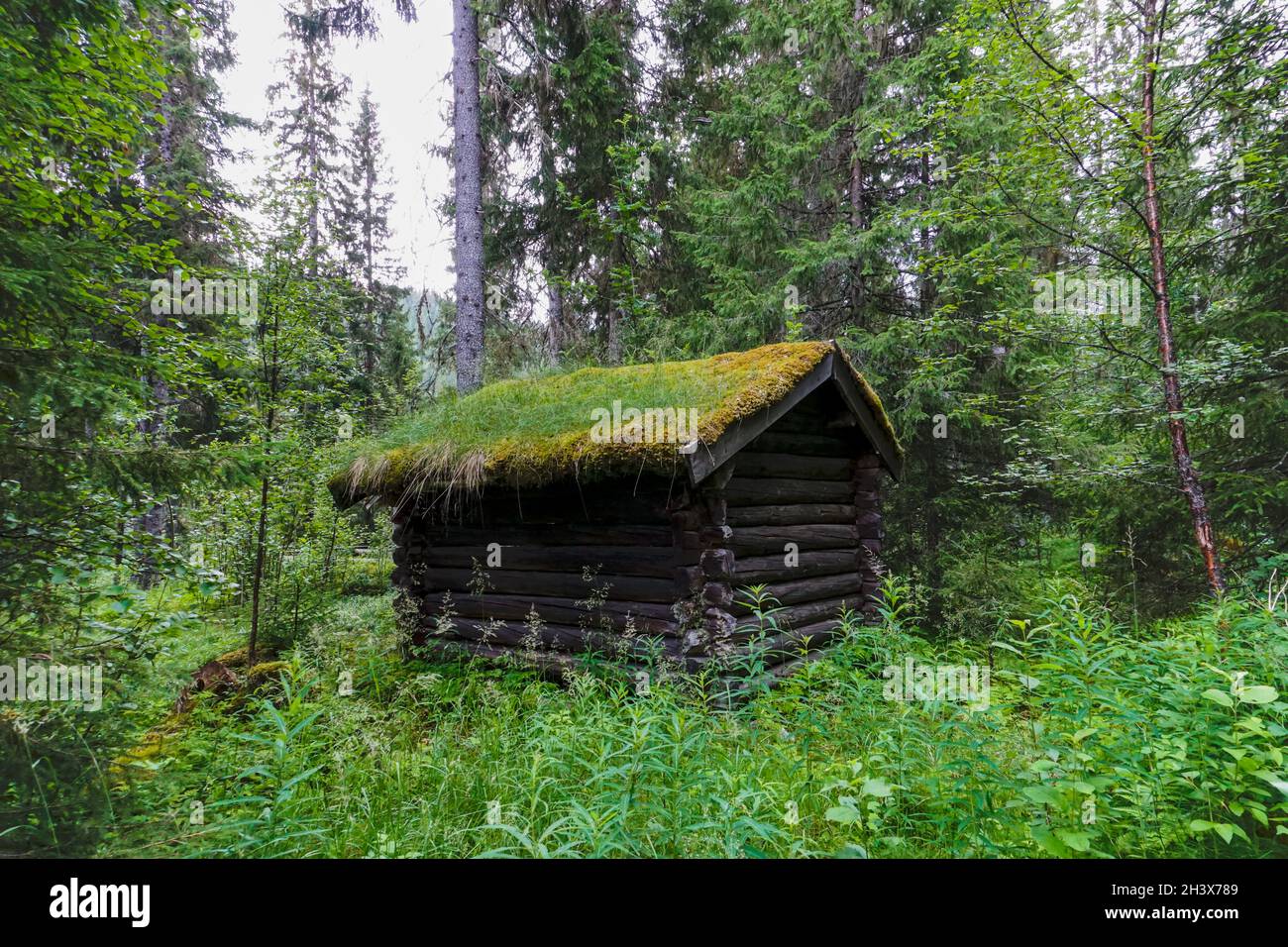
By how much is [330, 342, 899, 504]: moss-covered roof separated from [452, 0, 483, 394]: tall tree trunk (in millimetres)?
2726

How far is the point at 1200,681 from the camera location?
120 inches

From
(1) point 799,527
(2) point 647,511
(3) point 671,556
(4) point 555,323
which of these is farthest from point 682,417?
(4) point 555,323

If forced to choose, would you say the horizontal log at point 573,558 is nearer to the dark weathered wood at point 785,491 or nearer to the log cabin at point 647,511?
the log cabin at point 647,511

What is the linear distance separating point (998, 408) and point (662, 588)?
7.55 meters

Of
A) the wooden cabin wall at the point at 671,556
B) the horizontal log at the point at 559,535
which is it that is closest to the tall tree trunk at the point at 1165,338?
the wooden cabin wall at the point at 671,556

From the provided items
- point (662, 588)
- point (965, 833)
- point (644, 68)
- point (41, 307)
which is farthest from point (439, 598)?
point (644, 68)

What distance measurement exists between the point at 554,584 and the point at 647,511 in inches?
55.1

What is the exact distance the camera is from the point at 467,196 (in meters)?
Result: 9.82

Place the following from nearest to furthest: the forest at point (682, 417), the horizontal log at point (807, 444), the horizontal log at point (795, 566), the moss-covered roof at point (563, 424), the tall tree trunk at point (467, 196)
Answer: the forest at point (682, 417) < the moss-covered roof at point (563, 424) < the horizontal log at point (795, 566) < the horizontal log at point (807, 444) < the tall tree trunk at point (467, 196)

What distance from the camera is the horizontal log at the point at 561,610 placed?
5297mm

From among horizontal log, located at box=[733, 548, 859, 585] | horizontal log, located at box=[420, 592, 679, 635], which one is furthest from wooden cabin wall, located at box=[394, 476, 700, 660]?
horizontal log, located at box=[733, 548, 859, 585]

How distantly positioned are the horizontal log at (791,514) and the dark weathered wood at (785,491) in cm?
5

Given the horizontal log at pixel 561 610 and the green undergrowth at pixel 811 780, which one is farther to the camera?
the horizontal log at pixel 561 610

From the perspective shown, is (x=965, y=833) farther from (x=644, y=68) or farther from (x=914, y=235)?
(x=644, y=68)
